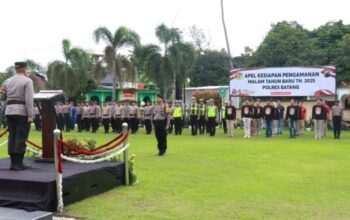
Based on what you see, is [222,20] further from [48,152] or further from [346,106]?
[48,152]

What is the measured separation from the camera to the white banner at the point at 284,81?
1030 inches

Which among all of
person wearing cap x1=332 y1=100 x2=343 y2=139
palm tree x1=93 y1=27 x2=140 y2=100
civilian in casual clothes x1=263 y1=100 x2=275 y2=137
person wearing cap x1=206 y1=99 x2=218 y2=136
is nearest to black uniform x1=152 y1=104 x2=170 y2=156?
person wearing cap x1=206 y1=99 x2=218 y2=136

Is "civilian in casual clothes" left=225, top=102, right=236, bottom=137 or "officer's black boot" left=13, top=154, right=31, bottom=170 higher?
"civilian in casual clothes" left=225, top=102, right=236, bottom=137

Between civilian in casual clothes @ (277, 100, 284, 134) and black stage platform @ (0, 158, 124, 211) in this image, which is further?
civilian in casual clothes @ (277, 100, 284, 134)

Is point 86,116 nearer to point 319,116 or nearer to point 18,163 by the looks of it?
point 319,116

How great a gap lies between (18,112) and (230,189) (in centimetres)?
380

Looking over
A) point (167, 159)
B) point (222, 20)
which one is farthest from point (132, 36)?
point (167, 159)

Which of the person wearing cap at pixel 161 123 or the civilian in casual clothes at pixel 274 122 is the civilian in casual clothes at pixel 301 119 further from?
the person wearing cap at pixel 161 123

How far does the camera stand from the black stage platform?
22.9 ft

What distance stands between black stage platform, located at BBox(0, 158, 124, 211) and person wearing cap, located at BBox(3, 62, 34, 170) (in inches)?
12.3

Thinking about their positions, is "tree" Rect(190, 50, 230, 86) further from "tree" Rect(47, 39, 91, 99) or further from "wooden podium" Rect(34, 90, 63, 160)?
"wooden podium" Rect(34, 90, 63, 160)

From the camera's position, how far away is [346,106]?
29.9m

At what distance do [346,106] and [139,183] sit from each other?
23.2m

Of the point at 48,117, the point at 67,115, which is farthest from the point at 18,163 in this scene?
the point at 67,115
